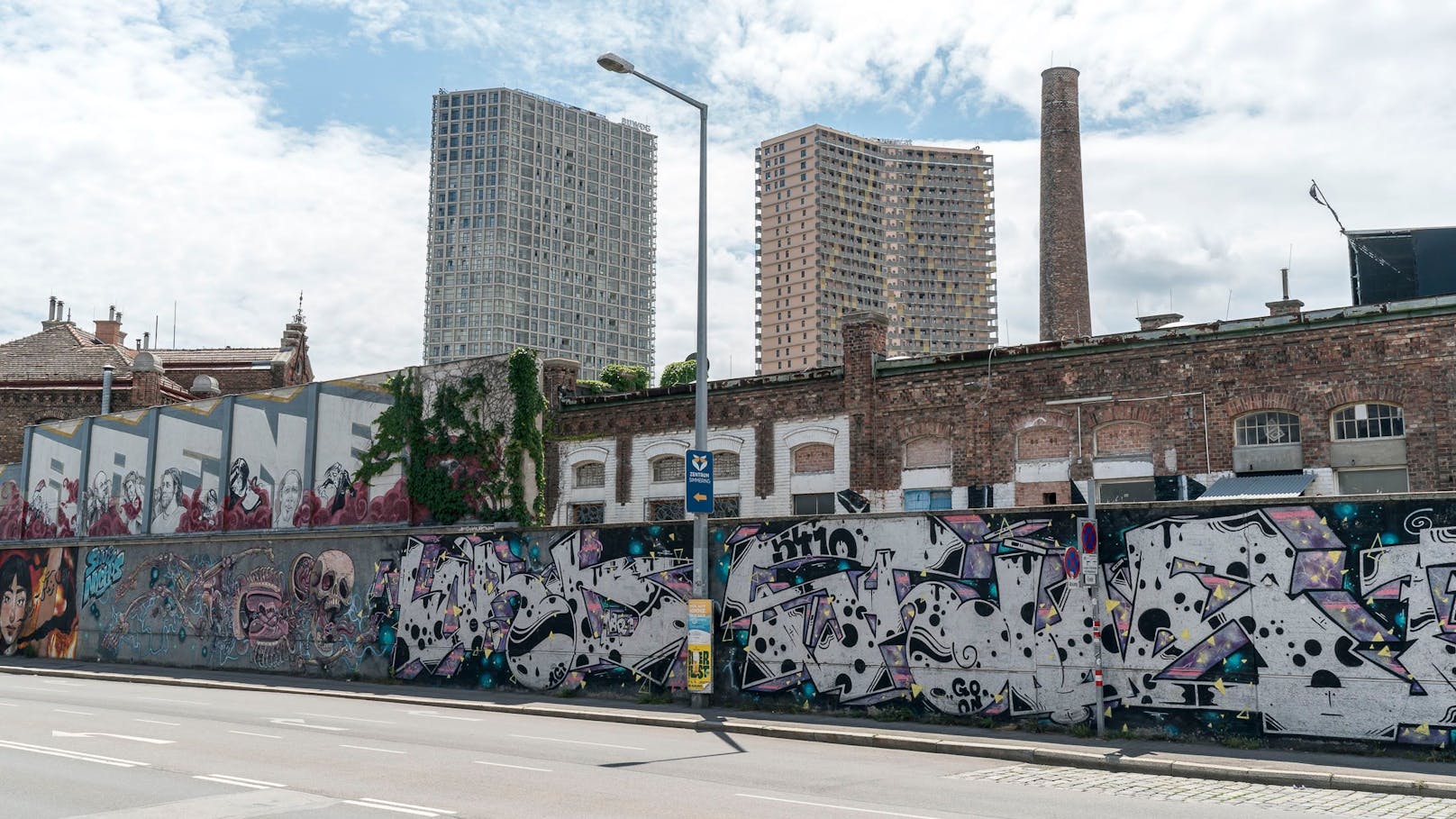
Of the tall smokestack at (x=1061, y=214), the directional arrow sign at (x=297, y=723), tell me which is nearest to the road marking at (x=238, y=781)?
the directional arrow sign at (x=297, y=723)

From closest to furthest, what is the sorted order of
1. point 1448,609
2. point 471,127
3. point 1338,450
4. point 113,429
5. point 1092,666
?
point 1448,609, point 1092,666, point 1338,450, point 113,429, point 471,127

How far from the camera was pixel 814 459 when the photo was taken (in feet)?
91.8

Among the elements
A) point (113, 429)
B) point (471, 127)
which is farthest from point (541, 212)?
point (113, 429)

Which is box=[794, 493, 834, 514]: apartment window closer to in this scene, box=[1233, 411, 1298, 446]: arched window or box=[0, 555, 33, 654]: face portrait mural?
box=[1233, 411, 1298, 446]: arched window

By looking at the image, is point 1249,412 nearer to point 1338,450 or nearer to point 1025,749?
point 1338,450

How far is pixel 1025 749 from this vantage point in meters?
14.1

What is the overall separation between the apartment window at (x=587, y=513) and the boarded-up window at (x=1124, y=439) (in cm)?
1372

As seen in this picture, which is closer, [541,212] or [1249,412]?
[1249,412]

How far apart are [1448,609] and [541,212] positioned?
146 metres

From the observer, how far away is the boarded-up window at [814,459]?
27.7m

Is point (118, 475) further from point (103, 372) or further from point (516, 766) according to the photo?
point (516, 766)

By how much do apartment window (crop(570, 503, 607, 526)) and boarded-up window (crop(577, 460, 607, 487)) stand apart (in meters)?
0.58

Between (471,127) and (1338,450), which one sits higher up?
(471,127)

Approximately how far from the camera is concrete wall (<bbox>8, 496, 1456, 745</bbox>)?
1399 centimetres
